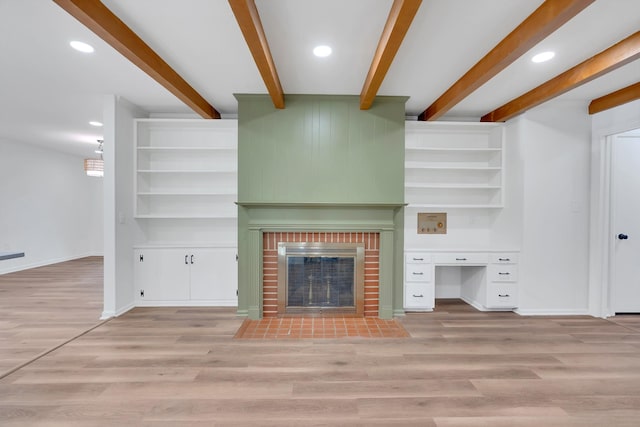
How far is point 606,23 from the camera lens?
1.98 metres

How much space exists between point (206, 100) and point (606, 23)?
3.50 meters

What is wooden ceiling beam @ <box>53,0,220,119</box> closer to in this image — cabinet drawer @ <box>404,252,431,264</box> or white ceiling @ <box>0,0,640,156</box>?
white ceiling @ <box>0,0,640,156</box>

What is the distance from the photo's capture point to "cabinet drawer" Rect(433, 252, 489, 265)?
11.6ft

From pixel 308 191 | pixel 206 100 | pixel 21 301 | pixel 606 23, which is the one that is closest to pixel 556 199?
pixel 606 23

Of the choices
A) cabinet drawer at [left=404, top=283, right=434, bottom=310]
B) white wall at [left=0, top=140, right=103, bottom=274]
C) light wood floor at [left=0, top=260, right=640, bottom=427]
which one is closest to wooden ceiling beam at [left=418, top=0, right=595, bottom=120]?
cabinet drawer at [left=404, top=283, right=434, bottom=310]

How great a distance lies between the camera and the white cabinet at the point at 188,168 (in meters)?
3.82

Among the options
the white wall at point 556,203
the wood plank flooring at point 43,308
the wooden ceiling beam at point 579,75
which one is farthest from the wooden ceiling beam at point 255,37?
the wood plank flooring at point 43,308

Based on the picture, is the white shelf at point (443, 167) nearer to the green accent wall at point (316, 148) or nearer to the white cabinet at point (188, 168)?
the green accent wall at point (316, 148)

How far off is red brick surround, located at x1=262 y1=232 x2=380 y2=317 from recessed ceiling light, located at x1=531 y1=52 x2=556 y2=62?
2.11 meters

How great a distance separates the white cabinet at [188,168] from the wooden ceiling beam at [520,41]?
2.60 m

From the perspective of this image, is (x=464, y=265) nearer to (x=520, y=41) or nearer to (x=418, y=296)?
(x=418, y=296)

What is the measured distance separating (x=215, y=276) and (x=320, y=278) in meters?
1.29

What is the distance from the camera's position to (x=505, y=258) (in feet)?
11.6

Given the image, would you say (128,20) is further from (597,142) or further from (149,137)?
(597,142)
